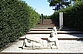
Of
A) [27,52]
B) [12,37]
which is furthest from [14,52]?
[12,37]

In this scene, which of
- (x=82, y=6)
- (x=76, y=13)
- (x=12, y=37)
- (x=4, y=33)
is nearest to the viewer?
(x=4, y=33)

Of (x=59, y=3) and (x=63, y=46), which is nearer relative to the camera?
(x=63, y=46)

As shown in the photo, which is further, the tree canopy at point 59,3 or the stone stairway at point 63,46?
the tree canopy at point 59,3

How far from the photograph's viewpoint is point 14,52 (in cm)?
650

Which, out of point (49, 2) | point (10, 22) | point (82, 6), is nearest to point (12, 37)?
point (10, 22)

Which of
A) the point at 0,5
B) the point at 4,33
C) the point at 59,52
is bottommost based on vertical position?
the point at 59,52

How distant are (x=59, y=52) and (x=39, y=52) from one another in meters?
0.72

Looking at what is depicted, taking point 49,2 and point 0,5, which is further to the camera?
point 49,2

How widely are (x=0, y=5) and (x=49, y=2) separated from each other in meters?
49.7

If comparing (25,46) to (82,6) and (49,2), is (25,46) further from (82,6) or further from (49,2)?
(49,2)

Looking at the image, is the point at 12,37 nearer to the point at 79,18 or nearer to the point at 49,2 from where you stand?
the point at 79,18

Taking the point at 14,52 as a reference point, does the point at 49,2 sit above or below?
Result: above

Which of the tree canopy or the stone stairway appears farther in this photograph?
the tree canopy

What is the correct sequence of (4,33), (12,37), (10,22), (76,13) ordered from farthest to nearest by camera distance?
(76,13) < (12,37) < (10,22) < (4,33)
